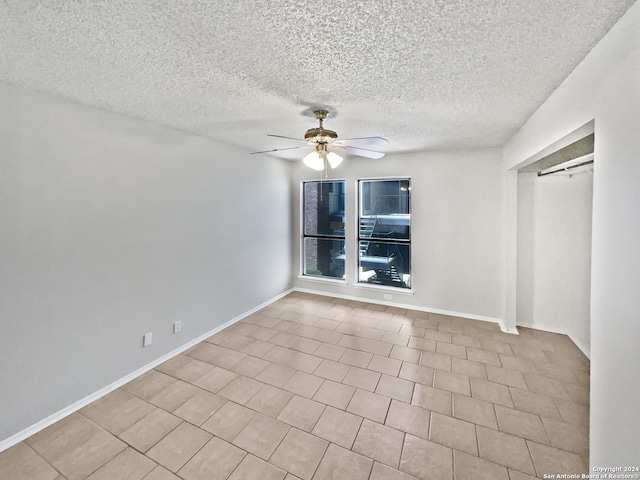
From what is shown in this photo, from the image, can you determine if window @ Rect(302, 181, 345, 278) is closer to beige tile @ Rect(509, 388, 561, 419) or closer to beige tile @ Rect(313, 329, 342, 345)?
beige tile @ Rect(313, 329, 342, 345)

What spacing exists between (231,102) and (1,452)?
2891 mm

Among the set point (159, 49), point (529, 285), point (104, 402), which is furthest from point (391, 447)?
point (529, 285)

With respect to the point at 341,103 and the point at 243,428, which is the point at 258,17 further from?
the point at 243,428

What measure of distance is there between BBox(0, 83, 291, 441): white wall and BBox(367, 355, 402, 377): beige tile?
203 centimetres

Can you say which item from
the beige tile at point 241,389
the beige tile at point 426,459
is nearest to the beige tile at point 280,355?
the beige tile at point 241,389

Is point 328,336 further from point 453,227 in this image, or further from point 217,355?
point 453,227

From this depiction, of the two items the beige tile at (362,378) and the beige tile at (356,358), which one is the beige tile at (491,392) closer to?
the beige tile at (362,378)

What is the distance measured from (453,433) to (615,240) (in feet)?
5.27

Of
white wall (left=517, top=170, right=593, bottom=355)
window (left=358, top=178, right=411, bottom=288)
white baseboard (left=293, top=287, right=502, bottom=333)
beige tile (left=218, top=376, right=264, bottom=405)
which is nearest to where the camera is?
beige tile (left=218, top=376, right=264, bottom=405)

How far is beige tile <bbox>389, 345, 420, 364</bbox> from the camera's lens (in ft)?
9.56

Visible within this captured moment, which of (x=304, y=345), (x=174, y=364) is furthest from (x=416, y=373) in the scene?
(x=174, y=364)

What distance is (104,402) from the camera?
2.27 meters

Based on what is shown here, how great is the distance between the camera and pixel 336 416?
2109 millimetres

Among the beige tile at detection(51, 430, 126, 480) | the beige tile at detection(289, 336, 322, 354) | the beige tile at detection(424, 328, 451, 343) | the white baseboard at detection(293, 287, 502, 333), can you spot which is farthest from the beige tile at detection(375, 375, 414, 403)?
the beige tile at detection(51, 430, 126, 480)
